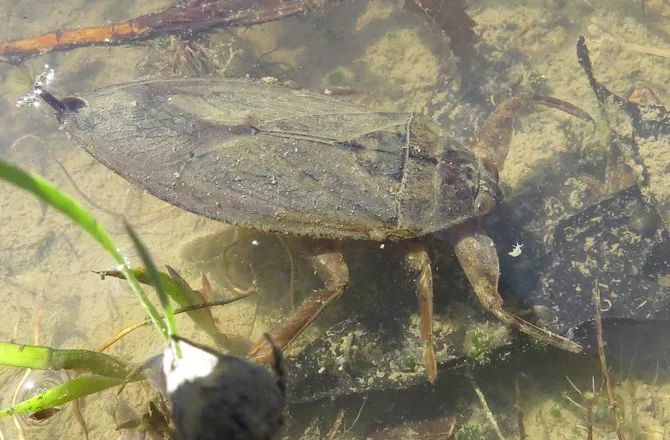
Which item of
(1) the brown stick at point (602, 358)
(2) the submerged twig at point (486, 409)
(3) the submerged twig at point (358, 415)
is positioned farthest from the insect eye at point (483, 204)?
(3) the submerged twig at point (358, 415)

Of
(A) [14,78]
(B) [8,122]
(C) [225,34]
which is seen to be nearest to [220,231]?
(C) [225,34]

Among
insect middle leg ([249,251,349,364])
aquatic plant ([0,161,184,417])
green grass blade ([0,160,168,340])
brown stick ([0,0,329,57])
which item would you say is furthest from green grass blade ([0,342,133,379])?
brown stick ([0,0,329,57])

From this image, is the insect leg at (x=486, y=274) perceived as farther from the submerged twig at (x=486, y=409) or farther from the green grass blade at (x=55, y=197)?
the green grass blade at (x=55, y=197)

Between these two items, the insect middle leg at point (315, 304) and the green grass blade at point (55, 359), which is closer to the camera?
the green grass blade at point (55, 359)

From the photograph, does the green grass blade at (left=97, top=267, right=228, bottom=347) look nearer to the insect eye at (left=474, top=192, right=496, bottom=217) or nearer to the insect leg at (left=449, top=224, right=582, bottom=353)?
the insect leg at (left=449, top=224, right=582, bottom=353)

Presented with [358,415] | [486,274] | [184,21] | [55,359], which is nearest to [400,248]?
[486,274]

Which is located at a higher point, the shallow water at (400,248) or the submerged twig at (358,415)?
the shallow water at (400,248)

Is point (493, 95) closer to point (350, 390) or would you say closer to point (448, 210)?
point (448, 210)
